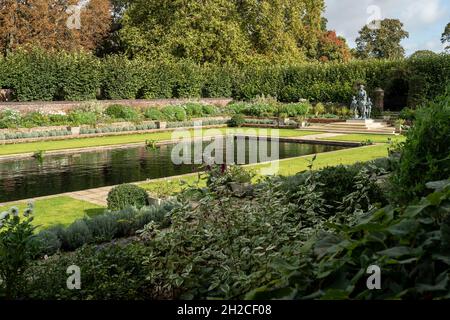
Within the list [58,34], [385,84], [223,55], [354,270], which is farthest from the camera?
[223,55]

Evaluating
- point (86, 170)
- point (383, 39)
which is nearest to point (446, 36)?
point (383, 39)

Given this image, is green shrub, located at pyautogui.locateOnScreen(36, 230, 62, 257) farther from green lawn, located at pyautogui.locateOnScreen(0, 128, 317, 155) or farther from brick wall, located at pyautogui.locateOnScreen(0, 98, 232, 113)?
brick wall, located at pyautogui.locateOnScreen(0, 98, 232, 113)

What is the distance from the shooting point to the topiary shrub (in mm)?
7703

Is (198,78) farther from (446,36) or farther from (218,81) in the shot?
(446,36)

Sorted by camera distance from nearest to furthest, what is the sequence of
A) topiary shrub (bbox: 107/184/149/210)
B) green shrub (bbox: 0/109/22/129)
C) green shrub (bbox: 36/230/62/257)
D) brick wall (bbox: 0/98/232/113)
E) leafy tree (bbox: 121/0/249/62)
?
1. green shrub (bbox: 36/230/62/257)
2. topiary shrub (bbox: 107/184/149/210)
3. green shrub (bbox: 0/109/22/129)
4. brick wall (bbox: 0/98/232/113)
5. leafy tree (bbox: 121/0/249/62)

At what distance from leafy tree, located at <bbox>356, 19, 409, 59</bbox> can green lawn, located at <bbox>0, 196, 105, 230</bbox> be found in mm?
52977

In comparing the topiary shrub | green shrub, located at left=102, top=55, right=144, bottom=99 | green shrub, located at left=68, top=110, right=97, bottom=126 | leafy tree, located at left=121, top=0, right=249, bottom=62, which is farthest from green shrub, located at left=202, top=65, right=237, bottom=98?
the topiary shrub

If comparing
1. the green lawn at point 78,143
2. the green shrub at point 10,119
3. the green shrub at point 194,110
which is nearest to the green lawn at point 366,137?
the green lawn at point 78,143

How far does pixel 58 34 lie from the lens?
3675cm

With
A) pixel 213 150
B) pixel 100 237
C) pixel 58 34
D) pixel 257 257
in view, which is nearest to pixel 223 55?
pixel 58 34

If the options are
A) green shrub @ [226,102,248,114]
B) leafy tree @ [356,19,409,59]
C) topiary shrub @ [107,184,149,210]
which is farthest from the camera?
leafy tree @ [356,19,409,59]

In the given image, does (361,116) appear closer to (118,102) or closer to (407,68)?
(407,68)

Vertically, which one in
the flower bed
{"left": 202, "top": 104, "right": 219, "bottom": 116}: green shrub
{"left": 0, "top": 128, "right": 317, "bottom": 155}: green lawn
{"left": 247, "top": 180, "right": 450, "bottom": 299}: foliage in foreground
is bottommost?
{"left": 0, "top": 128, "right": 317, "bottom": 155}: green lawn

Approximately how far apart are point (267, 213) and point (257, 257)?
1.07m
